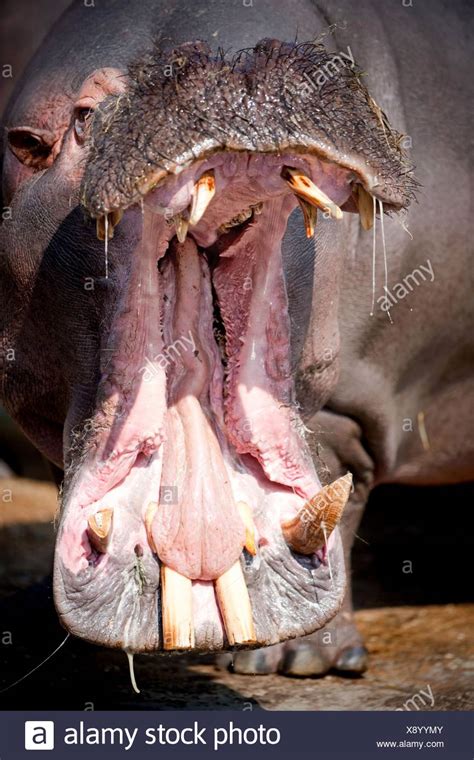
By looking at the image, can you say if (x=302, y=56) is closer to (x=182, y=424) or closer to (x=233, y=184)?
(x=233, y=184)

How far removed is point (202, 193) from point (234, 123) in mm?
168

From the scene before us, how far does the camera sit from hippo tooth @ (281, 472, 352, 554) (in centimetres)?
302

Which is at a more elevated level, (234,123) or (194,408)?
(234,123)

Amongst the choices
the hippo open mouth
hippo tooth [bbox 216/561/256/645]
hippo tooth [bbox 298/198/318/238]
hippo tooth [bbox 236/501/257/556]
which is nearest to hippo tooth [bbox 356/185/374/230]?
the hippo open mouth

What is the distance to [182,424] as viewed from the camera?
324cm

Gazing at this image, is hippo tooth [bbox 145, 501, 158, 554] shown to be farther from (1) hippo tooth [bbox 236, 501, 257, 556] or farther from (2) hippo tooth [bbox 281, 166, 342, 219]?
(2) hippo tooth [bbox 281, 166, 342, 219]

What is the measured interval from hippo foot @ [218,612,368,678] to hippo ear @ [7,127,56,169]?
6.52ft

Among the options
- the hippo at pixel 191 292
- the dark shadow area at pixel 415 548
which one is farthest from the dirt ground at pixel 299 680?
the hippo at pixel 191 292

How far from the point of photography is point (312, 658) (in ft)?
15.2

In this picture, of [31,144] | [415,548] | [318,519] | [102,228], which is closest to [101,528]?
[318,519]

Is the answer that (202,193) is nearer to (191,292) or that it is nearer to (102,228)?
(102,228)
